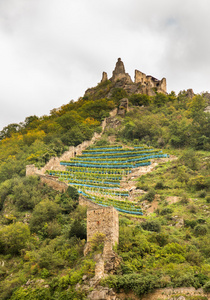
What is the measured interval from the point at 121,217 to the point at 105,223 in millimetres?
6506

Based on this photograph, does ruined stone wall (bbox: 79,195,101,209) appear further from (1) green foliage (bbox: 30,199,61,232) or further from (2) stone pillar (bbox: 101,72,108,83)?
(2) stone pillar (bbox: 101,72,108,83)

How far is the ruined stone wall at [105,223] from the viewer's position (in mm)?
17703

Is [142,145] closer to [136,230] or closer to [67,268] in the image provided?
[136,230]

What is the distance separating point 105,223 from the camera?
714 inches

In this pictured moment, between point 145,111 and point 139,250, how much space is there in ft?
141

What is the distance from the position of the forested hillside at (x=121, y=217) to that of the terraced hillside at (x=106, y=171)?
5.51 ft

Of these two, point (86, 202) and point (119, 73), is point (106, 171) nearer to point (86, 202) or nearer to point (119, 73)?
point (86, 202)

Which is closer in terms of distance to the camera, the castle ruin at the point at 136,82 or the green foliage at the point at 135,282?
the green foliage at the point at 135,282

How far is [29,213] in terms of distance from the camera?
99.6ft

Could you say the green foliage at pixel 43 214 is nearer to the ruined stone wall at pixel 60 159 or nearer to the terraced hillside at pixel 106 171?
the terraced hillside at pixel 106 171

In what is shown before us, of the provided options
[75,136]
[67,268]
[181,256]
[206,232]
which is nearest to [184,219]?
[206,232]

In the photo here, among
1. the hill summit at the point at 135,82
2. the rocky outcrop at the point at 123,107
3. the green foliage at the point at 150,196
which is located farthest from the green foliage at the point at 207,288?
the hill summit at the point at 135,82

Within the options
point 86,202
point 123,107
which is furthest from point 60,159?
point 123,107

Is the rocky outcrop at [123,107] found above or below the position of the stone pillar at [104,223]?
above
